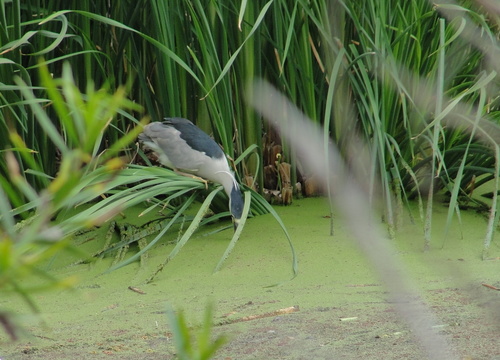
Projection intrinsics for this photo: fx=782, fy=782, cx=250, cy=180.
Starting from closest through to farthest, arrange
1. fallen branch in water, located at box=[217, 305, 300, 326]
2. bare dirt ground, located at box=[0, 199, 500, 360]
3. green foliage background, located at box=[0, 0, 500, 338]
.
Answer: bare dirt ground, located at box=[0, 199, 500, 360] → fallen branch in water, located at box=[217, 305, 300, 326] → green foliage background, located at box=[0, 0, 500, 338]

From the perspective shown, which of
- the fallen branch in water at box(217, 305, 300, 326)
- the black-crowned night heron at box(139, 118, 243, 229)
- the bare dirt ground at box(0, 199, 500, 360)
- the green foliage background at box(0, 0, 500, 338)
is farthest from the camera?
the black-crowned night heron at box(139, 118, 243, 229)

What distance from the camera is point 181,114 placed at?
2973 millimetres

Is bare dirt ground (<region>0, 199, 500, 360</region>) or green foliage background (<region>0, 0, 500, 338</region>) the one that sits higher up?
green foliage background (<region>0, 0, 500, 338</region>)

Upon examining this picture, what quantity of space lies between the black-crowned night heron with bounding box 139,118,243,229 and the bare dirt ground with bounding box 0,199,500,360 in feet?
0.51

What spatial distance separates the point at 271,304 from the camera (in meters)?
2.08

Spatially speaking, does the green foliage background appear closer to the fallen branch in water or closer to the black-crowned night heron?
the black-crowned night heron

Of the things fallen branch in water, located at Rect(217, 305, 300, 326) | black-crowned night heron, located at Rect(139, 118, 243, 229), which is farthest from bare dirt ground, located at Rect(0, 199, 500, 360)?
black-crowned night heron, located at Rect(139, 118, 243, 229)

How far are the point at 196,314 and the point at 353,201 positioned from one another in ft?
5.16

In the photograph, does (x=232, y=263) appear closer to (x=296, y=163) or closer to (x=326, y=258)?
(x=326, y=258)

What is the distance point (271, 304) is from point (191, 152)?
3.91ft

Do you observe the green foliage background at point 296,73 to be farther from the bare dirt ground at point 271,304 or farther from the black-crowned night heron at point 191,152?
the bare dirt ground at point 271,304

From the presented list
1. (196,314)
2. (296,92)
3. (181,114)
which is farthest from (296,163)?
(196,314)

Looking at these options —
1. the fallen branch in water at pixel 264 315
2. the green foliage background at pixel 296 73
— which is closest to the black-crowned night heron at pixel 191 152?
the green foliage background at pixel 296 73

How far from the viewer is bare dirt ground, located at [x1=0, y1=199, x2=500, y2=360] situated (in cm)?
174
